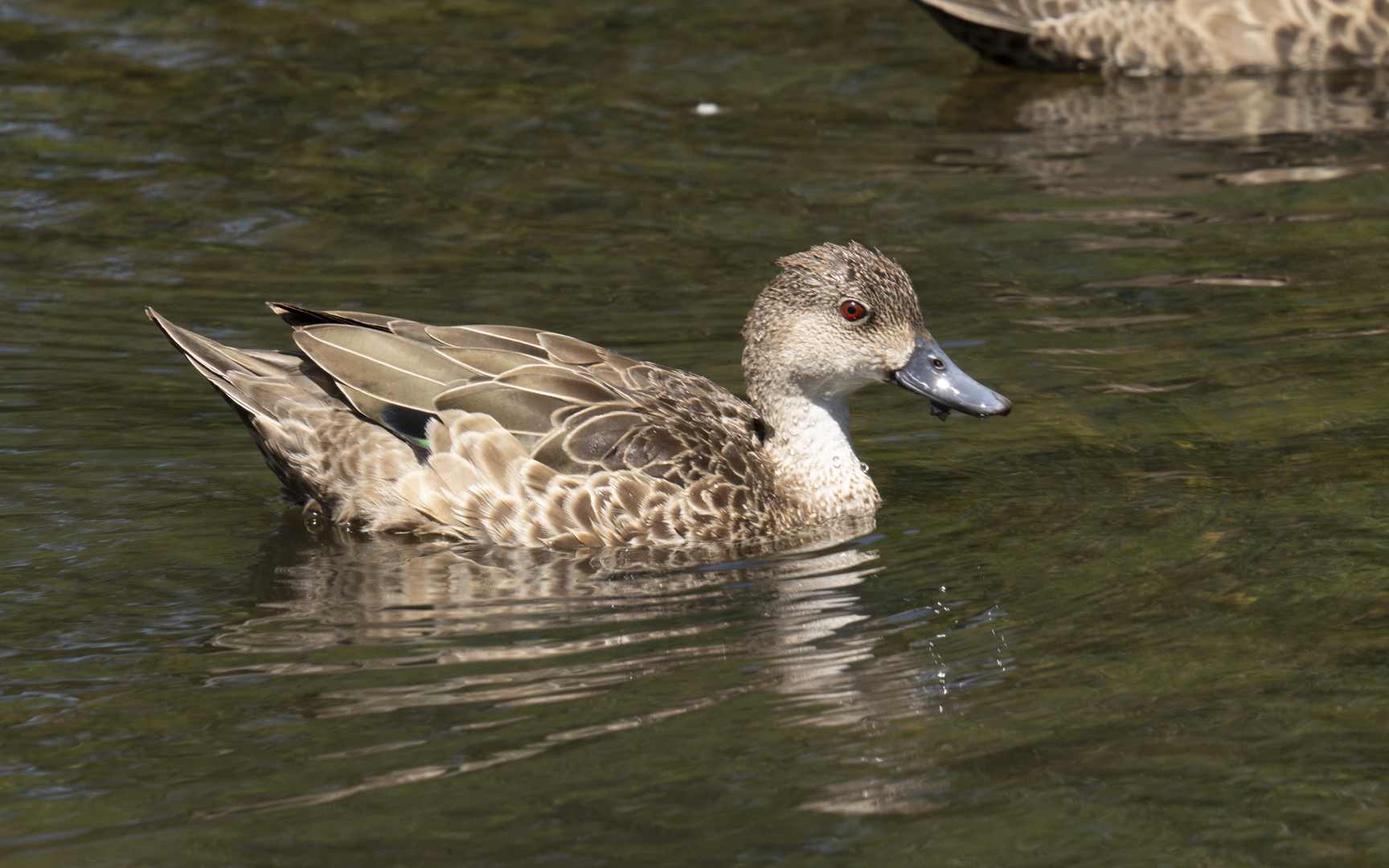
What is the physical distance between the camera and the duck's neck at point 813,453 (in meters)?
7.84

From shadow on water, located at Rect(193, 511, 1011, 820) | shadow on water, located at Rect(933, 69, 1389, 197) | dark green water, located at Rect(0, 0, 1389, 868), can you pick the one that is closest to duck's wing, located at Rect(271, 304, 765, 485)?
shadow on water, located at Rect(193, 511, 1011, 820)

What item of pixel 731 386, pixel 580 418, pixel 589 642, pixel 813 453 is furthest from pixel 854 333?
pixel 589 642

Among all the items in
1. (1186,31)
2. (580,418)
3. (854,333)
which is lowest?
(580,418)

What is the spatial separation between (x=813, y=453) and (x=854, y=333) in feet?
1.90

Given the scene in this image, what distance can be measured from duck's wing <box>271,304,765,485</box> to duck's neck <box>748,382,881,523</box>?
182mm

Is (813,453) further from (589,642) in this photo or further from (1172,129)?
(1172,129)

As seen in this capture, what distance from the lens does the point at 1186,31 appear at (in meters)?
13.8

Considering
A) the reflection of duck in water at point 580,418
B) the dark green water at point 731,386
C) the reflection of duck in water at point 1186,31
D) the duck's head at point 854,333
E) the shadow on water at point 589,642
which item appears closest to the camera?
the dark green water at point 731,386

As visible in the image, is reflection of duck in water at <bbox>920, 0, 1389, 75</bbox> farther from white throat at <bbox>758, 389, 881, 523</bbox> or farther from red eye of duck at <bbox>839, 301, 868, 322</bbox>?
red eye of duck at <bbox>839, 301, 868, 322</bbox>

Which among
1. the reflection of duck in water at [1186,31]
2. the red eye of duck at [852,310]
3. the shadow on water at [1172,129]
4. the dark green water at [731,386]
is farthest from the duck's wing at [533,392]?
the reflection of duck in water at [1186,31]

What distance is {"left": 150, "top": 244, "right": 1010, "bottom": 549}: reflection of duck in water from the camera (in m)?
7.50

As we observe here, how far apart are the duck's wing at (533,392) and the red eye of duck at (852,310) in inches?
28.8

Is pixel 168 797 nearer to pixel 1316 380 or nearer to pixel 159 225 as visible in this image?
pixel 1316 380

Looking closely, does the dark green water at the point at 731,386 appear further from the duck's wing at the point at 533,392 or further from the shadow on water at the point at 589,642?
the duck's wing at the point at 533,392
